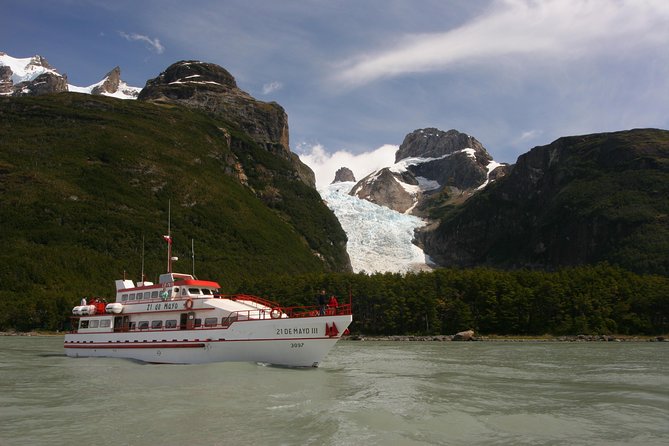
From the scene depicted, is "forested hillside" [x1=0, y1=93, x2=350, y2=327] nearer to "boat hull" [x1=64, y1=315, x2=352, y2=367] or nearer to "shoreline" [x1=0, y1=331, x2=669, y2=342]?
"shoreline" [x1=0, y1=331, x2=669, y2=342]

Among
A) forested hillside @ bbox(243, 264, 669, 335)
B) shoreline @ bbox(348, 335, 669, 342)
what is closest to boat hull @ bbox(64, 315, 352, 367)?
shoreline @ bbox(348, 335, 669, 342)

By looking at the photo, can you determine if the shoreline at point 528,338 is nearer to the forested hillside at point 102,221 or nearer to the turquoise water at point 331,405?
the turquoise water at point 331,405

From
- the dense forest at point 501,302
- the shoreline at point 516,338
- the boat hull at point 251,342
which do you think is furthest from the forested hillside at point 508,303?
the boat hull at point 251,342

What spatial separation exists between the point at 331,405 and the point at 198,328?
1999 centimetres

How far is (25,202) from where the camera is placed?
155250 mm

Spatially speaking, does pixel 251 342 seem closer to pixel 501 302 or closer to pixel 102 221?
pixel 501 302

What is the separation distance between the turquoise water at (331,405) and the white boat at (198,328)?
173 centimetres

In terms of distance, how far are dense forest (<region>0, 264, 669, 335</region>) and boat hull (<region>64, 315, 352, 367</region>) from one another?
5848 centimetres

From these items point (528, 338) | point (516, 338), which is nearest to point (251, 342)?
point (516, 338)

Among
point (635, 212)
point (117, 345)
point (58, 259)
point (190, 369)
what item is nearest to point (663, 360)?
point (190, 369)

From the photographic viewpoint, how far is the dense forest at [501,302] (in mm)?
91000

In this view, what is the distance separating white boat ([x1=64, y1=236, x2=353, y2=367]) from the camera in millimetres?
38344

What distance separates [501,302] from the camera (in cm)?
9525

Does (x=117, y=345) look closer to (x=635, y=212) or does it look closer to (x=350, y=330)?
(x=350, y=330)
